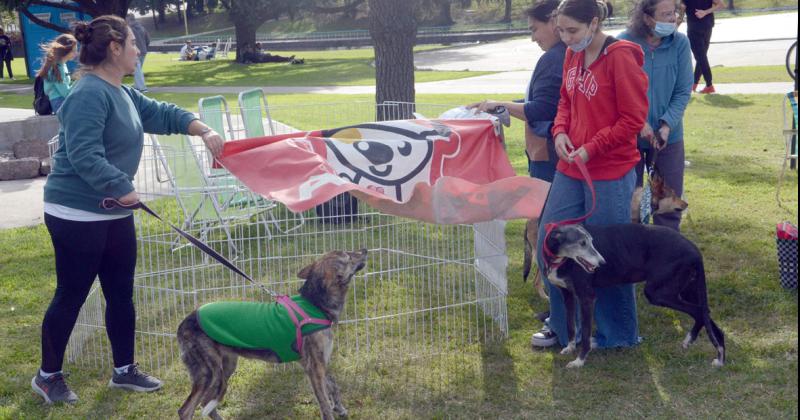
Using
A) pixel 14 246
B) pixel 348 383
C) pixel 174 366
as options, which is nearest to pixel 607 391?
pixel 348 383

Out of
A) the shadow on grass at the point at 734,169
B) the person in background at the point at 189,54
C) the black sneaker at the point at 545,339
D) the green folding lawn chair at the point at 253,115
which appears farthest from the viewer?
the person in background at the point at 189,54

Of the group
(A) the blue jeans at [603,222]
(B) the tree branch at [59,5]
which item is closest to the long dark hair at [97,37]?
(A) the blue jeans at [603,222]

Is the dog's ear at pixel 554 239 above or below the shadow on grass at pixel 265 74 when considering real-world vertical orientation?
below

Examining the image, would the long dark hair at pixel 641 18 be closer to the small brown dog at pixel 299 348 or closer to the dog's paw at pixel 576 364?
the dog's paw at pixel 576 364

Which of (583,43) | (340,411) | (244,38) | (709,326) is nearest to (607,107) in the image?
(583,43)

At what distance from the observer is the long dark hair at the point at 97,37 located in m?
3.79

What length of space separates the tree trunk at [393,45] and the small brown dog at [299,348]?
4561 mm

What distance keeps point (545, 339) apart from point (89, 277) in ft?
8.23

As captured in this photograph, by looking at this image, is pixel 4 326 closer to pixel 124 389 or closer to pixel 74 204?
pixel 124 389

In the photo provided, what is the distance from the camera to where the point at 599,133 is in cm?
403

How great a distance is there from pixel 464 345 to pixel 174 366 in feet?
5.52

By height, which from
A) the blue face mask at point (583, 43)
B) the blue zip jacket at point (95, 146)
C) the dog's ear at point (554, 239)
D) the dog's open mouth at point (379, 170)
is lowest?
the dog's ear at point (554, 239)

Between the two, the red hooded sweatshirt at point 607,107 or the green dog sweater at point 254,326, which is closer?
the green dog sweater at point 254,326

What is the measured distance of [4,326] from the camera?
533cm
